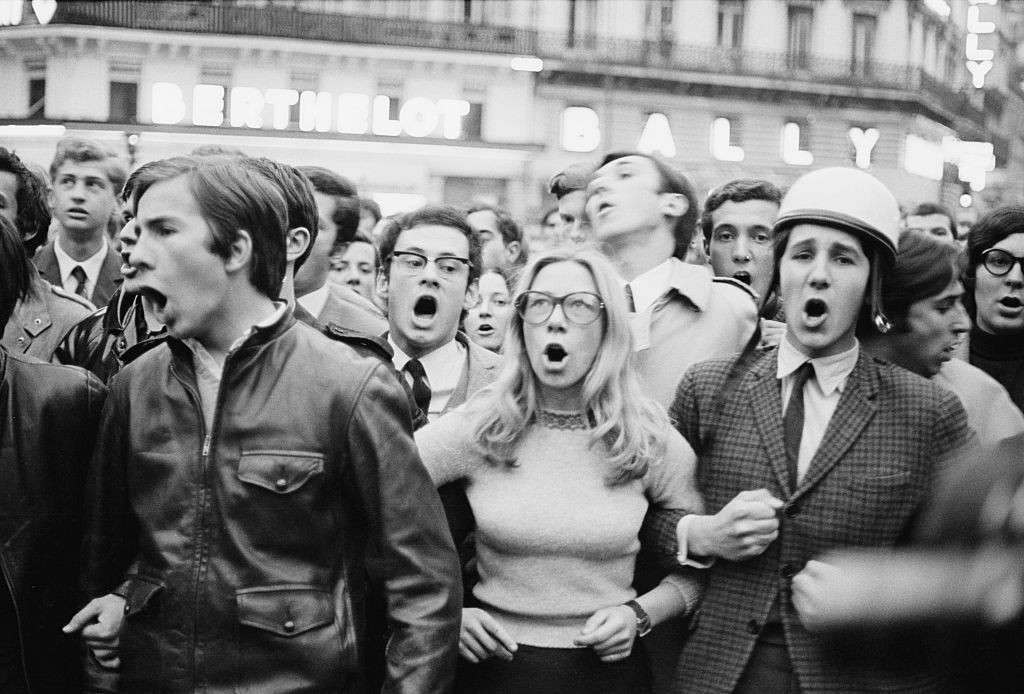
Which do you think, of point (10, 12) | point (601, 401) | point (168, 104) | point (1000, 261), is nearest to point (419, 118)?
point (168, 104)

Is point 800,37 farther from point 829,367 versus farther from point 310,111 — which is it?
point 829,367

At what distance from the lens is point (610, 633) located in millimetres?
3383

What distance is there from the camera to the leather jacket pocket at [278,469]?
279cm

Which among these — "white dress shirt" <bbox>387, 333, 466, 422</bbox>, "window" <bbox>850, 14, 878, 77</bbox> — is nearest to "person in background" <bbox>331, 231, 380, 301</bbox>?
"white dress shirt" <bbox>387, 333, 466, 422</bbox>

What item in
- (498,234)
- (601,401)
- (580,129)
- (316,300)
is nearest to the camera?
(601,401)

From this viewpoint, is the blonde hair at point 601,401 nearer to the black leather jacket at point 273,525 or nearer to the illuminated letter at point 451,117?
the black leather jacket at point 273,525

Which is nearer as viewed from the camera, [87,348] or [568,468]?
[568,468]

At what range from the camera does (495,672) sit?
349 cm

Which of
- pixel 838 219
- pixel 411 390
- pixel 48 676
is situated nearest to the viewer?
pixel 48 676

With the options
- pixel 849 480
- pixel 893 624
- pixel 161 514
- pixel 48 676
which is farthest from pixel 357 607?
pixel 893 624

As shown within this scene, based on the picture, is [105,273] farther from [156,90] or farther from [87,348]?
[156,90]

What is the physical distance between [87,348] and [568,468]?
2019 millimetres

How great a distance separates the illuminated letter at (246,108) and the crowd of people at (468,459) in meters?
30.6

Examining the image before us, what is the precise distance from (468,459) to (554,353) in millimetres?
398
